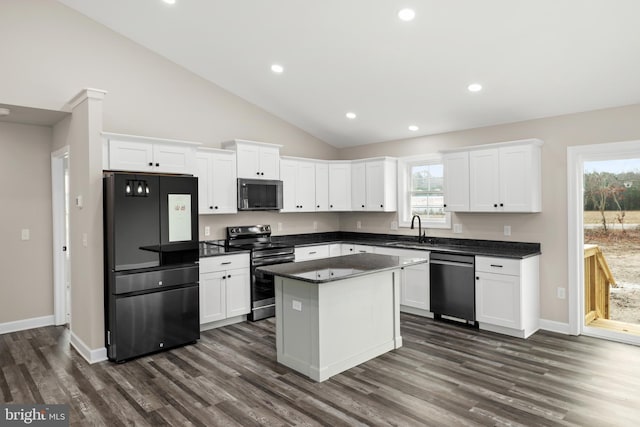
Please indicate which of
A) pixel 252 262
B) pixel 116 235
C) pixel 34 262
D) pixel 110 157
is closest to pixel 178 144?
pixel 110 157

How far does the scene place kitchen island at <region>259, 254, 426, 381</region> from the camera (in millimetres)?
3443

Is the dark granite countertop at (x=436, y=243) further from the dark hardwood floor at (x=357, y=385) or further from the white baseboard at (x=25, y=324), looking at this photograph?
the white baseboard at (x=25, y=324)

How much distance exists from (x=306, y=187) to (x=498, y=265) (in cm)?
302

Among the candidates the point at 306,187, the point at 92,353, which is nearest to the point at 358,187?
the point at 306,187

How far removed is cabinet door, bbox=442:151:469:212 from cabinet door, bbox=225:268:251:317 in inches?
110

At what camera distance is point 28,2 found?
4.15 metres

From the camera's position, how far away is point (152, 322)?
13.4ft

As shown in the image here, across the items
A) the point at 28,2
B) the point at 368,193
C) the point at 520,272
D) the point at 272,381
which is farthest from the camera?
the point at 368,193

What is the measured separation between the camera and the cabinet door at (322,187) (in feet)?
21.4

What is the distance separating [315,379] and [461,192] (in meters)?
3.03

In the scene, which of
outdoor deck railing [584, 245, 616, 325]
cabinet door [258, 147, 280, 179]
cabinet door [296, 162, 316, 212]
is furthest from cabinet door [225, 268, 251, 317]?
outdoor deck railing [584, 245, 616, 325]

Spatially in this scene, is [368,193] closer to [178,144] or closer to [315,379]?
[178,144]

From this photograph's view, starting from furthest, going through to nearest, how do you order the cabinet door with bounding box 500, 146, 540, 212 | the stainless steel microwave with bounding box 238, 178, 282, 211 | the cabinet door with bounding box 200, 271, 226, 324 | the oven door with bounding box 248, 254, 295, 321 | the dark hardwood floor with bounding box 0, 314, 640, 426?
the stainless steel microwave with bounding box 238, 178, 282, 211 < the oven door with bounding box 248, 254, 295, 321 < the cabinet door with bounding box 200, 271, 226, 324 < the cabinet door with bounding box 500, 146, 540, 212 < the dark hardwood floor with bounding box 0, 314, 640, 426

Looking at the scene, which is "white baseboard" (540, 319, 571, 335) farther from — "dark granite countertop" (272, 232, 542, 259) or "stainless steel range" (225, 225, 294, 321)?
"stainless steel range" (225, 225, 294, 321)
